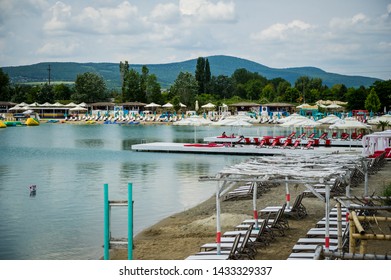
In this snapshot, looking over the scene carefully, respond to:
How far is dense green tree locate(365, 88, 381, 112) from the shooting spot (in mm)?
49091

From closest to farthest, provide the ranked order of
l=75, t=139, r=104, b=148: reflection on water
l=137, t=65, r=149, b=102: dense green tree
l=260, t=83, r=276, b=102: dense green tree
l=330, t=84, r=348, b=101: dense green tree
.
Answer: l=75, t=139, r=104, b=148: reflection on water, l=330, t=84, r=348, b=101: dense green tree, l=137, t=65, r=149, b=102: dense green tree, l=260, t=83, r=276, b=102: dense green tree

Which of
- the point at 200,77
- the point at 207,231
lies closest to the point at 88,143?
the point at 207,231

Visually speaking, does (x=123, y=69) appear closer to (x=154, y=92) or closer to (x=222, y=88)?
(x=154, y=92)

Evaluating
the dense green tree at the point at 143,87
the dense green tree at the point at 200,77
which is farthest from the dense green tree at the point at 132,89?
the dense green tree at the point at 200,77

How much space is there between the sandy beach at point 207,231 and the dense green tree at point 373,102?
31437mm

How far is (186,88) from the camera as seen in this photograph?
281 ft

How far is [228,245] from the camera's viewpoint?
10859 millimetres

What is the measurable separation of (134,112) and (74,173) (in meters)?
56.5

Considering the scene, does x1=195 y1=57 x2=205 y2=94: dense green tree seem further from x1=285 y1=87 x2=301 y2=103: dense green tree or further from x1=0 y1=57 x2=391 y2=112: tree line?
x1=285 y1=87 x2=301 y2=103: dense green tree

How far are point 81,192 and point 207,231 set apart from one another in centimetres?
856

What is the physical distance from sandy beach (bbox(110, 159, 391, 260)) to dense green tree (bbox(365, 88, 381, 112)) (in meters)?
31.4

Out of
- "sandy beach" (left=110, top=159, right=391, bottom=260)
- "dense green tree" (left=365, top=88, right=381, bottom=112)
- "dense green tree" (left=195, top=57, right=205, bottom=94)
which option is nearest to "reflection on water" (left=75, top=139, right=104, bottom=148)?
"dense green tree" (left=365, top=88, right=381, bottom=112)

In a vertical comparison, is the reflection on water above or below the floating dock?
below
